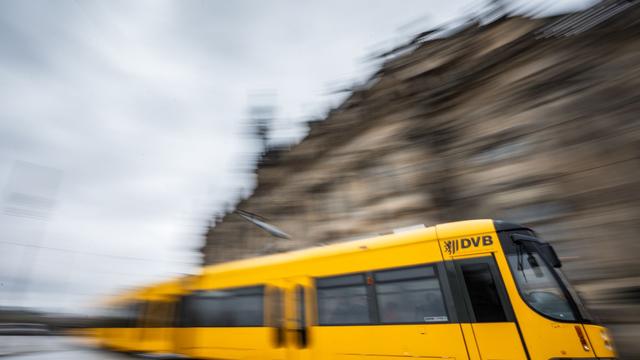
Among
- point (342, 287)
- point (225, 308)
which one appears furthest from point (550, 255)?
point (225, 308)

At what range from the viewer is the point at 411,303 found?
635 centimetres

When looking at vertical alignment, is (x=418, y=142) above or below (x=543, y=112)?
above

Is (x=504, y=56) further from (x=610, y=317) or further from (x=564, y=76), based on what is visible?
(x=610, y=317)

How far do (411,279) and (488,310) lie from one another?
Result: 4.36 feet

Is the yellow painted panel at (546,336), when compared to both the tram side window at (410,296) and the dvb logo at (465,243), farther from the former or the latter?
the tram side window at (410,296)

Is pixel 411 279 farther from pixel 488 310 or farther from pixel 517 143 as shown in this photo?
pixel 517 143

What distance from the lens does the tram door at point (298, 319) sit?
7574mm

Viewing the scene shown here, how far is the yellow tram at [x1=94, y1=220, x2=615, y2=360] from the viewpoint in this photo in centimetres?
533

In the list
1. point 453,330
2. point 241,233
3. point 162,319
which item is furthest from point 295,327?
point 241,233

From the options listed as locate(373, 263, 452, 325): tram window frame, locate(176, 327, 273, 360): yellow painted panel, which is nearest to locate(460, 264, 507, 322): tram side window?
locate(373, 263, 452, 325): tram window frame

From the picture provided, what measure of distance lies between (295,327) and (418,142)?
10.6 m

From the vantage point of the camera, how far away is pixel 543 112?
11.1m

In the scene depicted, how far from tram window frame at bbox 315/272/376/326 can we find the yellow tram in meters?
0.02

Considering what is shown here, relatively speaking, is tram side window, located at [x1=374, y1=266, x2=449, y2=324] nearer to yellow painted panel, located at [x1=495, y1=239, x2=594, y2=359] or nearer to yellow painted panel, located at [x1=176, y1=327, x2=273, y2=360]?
yellow painted panel, located at [x1=495, y1=239, x2=594, y2=359]
